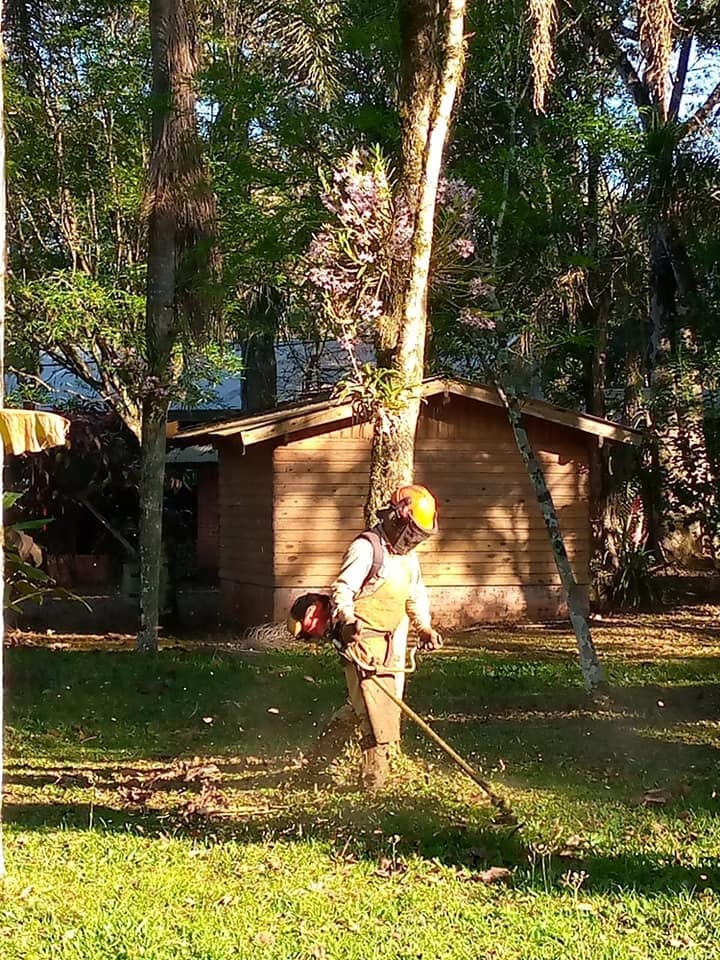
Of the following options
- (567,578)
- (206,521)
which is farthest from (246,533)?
(206,521)

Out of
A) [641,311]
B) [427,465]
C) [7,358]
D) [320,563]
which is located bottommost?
[320,563]

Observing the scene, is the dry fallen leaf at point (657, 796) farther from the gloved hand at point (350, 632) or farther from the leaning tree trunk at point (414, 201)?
the leaning tree trunk at point (414, 201)

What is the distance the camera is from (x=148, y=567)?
15.7 metres

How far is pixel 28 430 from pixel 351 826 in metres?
2.95

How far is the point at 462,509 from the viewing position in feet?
61.9

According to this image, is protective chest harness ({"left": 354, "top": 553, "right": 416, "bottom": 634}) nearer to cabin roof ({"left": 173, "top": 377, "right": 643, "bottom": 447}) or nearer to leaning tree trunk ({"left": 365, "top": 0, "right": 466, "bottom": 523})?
leaning tree trunk ({"left": 365, "top": 0, "right": 466, "bottom": 523})

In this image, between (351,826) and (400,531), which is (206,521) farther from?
(351,826)

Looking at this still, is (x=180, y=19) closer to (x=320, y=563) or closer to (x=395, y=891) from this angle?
(x=320, y=563)

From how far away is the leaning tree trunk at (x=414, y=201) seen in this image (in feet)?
28.2

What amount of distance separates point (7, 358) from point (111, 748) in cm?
1140

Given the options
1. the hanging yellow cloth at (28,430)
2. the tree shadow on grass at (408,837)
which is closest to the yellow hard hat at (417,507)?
the tree shadow on grass at (408,837)

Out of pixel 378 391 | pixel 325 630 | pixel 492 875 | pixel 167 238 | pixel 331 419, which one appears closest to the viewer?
pixel 492 875

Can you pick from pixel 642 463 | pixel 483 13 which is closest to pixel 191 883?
pixel 483 13

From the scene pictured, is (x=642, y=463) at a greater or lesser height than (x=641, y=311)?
lesser
